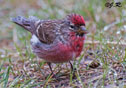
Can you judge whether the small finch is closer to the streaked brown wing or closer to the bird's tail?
the streaked brown wing

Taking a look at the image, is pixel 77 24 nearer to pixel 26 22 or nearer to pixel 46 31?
pixel 46 31

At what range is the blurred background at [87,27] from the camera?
4.66 metres

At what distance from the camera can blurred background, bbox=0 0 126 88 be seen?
4.66 metres

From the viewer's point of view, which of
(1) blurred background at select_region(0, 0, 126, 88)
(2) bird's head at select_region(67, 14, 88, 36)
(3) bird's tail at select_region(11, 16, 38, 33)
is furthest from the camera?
(3) bird's tail at select_region(11, 16, 38, 33)

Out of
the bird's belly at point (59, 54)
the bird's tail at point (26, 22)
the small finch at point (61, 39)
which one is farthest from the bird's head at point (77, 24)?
the bird's tail at point (26, 22)

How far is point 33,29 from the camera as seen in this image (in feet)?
17.0

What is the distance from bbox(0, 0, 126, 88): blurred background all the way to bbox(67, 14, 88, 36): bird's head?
0.46 metres

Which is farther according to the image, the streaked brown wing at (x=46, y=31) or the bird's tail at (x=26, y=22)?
the bird's tail at (x=26, y=22)

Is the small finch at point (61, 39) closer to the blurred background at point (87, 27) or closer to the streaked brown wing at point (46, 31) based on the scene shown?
the streaked brown wing at point (46, 31)

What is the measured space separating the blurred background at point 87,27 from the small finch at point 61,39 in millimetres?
434

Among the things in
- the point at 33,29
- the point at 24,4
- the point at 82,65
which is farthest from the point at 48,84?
the point at 24,4

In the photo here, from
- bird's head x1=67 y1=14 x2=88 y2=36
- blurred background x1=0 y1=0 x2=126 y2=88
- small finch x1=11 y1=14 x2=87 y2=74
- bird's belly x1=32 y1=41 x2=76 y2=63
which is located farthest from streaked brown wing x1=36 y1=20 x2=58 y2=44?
blurred background x1=0 y1=0 x2=126 y2=88

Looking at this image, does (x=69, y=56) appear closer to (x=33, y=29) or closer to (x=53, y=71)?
(x=53, y=71)

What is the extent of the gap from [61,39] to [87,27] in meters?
1.87
